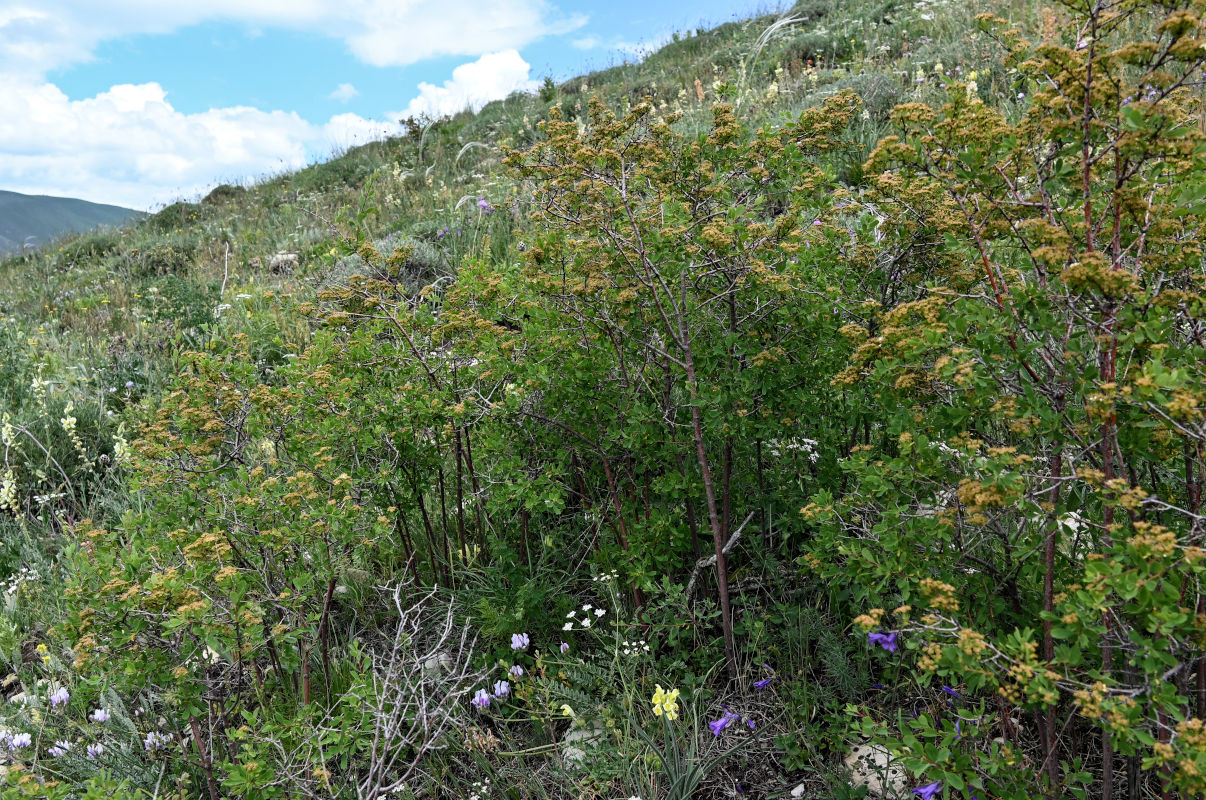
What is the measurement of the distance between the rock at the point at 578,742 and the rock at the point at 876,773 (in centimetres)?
81

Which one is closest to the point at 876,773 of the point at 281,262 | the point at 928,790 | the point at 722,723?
the point at 928,790

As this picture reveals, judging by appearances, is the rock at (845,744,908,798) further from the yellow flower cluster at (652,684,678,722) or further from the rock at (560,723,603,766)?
the rock at (560,723,603,766)

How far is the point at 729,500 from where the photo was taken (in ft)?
9.16

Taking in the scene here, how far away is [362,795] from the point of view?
6.76 ft

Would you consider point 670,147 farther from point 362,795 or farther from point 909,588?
point 362,795

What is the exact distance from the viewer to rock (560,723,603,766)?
7.95ft

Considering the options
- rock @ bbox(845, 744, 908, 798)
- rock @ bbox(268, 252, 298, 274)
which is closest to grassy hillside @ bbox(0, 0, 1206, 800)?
rock @ bbox(845, 744, 908, 798)

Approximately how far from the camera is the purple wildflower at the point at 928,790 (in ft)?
6.30

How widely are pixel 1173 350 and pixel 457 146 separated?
14.8 meters

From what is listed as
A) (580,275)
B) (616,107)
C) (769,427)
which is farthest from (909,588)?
(616,107)

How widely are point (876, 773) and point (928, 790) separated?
0.32 m

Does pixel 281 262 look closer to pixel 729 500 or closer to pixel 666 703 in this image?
pixel 729 500

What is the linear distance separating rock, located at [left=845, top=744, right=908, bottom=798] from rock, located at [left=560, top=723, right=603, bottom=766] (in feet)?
2.64

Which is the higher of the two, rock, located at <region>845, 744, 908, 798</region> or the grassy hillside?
the grassy hillside
